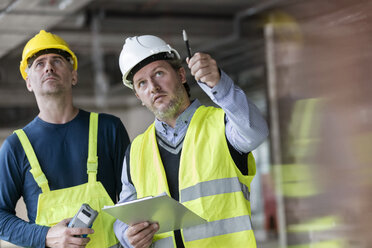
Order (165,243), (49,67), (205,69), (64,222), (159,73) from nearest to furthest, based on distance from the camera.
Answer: (205,69)
(165,243)
(159,73)
(64,222)
(49,67)

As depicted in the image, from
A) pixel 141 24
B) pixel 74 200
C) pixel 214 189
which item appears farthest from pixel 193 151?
pixel 141 24

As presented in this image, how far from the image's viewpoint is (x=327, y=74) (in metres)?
5.84

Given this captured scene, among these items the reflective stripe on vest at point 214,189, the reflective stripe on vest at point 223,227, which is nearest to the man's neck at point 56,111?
the reflective stripe on vest at point 214,189

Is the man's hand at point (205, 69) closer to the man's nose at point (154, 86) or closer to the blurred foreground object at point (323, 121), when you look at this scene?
the man's nose at point (154, 86)

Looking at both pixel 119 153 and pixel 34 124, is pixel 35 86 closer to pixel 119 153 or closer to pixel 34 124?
pixel 34 124

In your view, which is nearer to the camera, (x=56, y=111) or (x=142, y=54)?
(x=142, y=54)

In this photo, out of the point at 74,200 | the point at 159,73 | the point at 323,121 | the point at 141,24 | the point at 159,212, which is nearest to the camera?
the point at 159,212

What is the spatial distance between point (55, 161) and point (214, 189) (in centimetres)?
110

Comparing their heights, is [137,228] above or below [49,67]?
below

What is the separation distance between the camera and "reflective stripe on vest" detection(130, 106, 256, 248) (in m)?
2.28

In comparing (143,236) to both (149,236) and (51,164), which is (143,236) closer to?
(149,236)

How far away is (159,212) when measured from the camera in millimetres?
2217

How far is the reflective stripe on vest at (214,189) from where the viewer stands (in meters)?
2.28

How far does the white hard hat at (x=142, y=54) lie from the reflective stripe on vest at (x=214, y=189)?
0.45 metres
